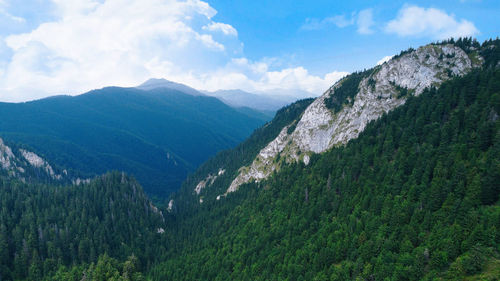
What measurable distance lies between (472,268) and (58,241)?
536 ft

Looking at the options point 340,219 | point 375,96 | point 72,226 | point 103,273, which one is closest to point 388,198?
point 340,219

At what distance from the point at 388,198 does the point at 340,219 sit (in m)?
17.7

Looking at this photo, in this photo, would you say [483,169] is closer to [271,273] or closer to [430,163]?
[430,163]

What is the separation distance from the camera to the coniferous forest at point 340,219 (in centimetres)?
5394

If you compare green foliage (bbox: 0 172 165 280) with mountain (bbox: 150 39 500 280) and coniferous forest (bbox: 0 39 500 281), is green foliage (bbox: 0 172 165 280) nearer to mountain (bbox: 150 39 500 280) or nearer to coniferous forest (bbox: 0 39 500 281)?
coniferous forest (bbox: 0 39 500 281)

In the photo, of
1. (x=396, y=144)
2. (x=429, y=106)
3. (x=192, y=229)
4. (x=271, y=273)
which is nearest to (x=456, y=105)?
(x=429, y=106)

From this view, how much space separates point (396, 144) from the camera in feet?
315

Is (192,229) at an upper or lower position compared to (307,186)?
lower

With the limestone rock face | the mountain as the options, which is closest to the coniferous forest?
the mountain

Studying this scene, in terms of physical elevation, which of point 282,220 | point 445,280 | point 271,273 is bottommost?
point 271,273

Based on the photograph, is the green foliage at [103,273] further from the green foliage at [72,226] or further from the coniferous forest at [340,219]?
the green foliage at [72,226]

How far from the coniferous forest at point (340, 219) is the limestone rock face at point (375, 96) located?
41.9 feet

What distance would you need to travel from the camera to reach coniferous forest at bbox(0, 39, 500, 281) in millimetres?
53938

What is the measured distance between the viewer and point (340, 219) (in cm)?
8469
